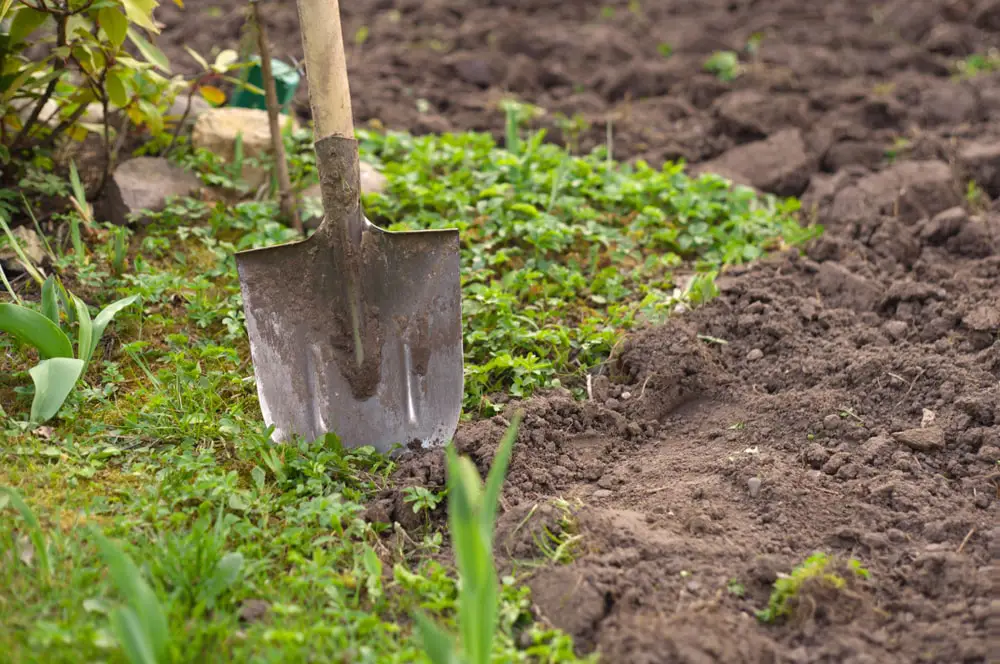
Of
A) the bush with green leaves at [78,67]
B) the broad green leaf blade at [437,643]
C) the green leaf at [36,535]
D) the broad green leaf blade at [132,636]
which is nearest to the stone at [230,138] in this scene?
the bush with green leaves at [78,67]

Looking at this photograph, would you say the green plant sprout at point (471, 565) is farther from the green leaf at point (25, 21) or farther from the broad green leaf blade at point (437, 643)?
the green leaf at point (25, 21)

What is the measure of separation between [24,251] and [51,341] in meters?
0.55

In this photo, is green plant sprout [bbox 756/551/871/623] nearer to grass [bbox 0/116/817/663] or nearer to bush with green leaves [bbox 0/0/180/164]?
grass [bbox 0/116/817/663]

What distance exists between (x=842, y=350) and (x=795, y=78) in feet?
8.20

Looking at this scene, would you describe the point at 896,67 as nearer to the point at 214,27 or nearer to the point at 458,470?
the point at 214,27

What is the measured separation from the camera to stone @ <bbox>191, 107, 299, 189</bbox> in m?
3.40

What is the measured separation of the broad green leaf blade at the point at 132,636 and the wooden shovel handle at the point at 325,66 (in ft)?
4.14

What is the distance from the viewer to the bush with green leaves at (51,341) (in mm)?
2154

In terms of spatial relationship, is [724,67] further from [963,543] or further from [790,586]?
[790,586]

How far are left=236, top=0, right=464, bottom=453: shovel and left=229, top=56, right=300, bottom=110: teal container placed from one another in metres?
1.09

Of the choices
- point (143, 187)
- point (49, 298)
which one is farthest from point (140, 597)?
point (143, 187)

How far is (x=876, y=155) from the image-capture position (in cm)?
392

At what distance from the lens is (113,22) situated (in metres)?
2.65

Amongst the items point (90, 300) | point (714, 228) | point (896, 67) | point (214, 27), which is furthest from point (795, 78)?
point (90, 300)
